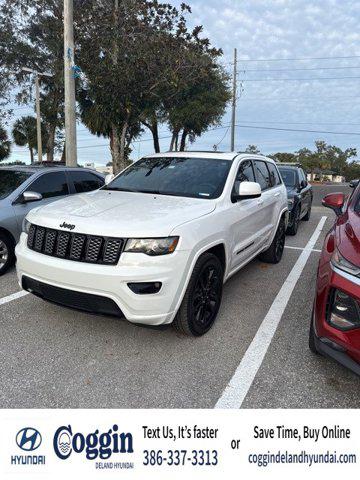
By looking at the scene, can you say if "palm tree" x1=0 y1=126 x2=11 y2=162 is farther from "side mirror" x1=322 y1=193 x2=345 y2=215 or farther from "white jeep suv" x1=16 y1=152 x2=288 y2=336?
"side mirror" x1=322 y1=193 x2=345 y2=215

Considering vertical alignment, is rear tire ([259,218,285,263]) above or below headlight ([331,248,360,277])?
below

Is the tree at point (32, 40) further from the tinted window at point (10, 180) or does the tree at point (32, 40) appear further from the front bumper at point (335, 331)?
the front bumper at point (335, 331)

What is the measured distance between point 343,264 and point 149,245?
4.66ft

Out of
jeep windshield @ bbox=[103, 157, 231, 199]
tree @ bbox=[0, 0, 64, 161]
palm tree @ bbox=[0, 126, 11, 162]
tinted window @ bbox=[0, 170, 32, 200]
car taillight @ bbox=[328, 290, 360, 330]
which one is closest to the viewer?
car taillight @ bbox=[328, 290, 360, 330]

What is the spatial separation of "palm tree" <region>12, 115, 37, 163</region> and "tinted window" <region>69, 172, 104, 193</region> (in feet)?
78.3

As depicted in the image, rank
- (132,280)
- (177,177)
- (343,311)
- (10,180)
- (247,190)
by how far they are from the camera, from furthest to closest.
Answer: (10,180) → (177,177) → (247,190) → (132,280) → (343,311)

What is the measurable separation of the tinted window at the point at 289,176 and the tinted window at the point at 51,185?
569 cm

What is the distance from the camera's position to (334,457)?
221 cm

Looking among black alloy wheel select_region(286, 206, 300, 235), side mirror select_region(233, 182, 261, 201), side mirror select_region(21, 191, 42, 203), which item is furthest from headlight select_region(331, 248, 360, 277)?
black alloy wheel select_region(286, 206, 300, 235)

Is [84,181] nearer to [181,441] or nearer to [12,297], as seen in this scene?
[12,297]

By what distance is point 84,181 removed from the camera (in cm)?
668

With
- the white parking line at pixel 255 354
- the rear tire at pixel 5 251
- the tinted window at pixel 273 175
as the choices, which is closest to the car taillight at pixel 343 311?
the white parking line at pixel 255 354

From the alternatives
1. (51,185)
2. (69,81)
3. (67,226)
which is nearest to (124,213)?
(67,226)

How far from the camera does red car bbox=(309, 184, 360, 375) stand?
2.43 meters
